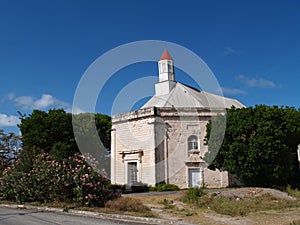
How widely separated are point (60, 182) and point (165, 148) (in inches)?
500

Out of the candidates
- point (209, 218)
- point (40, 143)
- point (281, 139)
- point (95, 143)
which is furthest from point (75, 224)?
point (95, 143)

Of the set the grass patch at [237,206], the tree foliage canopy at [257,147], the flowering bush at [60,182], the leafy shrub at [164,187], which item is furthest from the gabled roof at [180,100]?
the flowering bush at [60,182]

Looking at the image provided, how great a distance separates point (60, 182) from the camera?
13.1 meters

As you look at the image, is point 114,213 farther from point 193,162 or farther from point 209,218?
point 193,162

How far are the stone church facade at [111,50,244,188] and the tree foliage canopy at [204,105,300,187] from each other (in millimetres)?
3920

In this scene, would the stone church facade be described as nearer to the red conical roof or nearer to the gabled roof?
the gabled roof

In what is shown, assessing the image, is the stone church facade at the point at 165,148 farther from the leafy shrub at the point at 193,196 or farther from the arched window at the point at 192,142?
the leafy shrub at the point at 193,196

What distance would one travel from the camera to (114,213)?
10586mm

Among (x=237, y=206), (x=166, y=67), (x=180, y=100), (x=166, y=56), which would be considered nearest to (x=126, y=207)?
(x=237, y=206)

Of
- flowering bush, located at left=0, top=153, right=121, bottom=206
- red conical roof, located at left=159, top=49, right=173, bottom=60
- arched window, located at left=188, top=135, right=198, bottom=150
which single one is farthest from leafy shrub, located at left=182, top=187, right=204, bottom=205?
red conical roof, located at left=159, top=49, right=173, bottom=60

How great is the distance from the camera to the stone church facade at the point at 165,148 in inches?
956

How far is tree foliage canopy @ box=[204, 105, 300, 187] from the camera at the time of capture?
1858 cm

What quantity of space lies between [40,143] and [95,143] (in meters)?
7.57

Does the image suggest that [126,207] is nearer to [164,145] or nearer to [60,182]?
[60,182]
